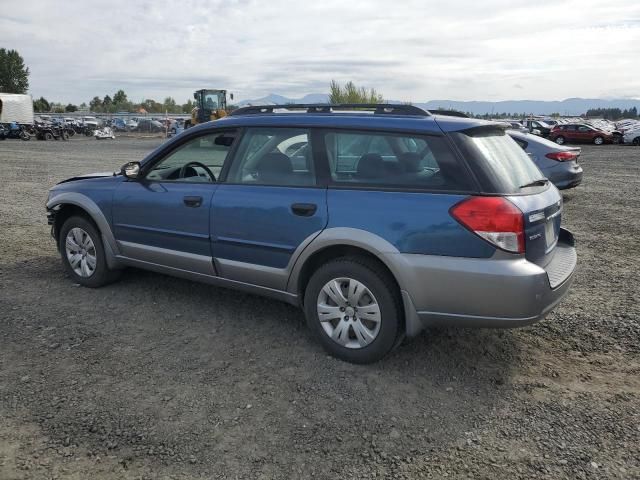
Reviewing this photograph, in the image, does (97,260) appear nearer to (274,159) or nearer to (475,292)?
(274,159)

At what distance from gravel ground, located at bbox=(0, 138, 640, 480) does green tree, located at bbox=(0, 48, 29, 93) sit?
99.8 m

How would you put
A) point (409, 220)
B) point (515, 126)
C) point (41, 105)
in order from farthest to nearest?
point (41, 105) → point (515, 126) → point (409, 220)

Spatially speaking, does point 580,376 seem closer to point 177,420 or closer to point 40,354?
point 177,420

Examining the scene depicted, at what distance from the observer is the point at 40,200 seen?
35.3 ft

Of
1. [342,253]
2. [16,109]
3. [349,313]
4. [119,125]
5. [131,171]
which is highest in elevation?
[16,109]

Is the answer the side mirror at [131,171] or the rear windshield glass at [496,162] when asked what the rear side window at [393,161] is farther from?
the side mirror at [131,171]

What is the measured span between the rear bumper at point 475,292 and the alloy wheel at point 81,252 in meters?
3.27

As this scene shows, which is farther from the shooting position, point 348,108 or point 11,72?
point 11,72

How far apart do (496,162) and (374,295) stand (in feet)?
3.85

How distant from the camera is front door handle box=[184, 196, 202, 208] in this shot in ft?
14.2

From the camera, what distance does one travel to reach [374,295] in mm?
3561

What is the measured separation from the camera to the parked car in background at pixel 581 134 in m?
34.2

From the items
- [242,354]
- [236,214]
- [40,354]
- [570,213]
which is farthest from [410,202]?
[570,213]

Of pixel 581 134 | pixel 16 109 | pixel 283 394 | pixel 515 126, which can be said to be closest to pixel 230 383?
pixel 283 394
